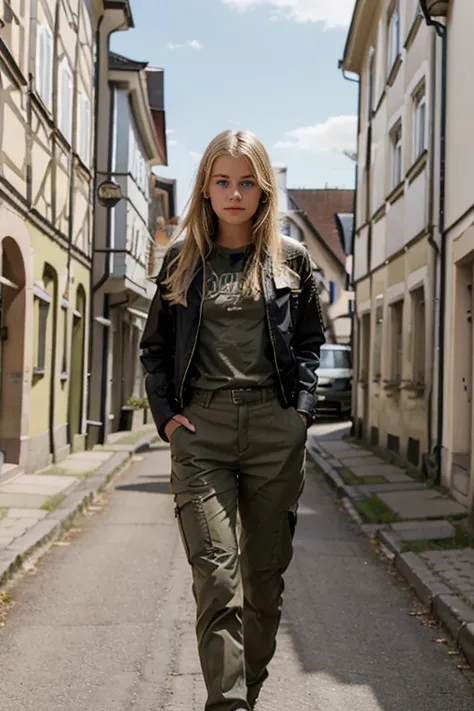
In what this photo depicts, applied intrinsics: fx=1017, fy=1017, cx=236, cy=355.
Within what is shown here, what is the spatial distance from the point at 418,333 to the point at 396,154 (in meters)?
4.32

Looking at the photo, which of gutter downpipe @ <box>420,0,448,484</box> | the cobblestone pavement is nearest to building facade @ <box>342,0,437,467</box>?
gutter downpipe @ <box>420,0,448,484</box>

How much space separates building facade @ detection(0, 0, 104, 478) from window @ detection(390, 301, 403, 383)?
17.4 feet

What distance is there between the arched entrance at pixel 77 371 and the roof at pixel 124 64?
4974mm

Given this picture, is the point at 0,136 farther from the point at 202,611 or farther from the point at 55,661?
the point at 202,611

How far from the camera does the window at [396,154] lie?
17250mm

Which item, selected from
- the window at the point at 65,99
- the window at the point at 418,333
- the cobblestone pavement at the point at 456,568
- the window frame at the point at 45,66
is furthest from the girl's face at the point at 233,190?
the window at the point at 65,99

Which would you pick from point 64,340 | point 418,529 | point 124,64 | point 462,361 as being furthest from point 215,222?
point 124,64

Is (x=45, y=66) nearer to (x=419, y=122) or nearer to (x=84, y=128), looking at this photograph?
(x=84, y=128)

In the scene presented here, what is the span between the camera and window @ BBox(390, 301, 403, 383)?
55.1ft

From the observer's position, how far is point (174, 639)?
17.5 ft

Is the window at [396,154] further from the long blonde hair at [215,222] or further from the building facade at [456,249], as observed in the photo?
the long blonde hair at [215,222]

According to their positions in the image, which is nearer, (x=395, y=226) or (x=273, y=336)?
(x=273, y=336)

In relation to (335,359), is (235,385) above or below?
below

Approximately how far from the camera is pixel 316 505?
1135 centimetres
